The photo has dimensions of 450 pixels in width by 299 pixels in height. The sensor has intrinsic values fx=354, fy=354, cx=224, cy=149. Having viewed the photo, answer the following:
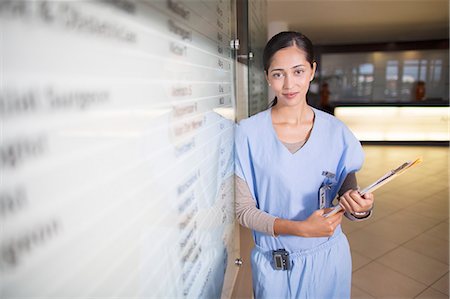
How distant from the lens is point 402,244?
335 cm

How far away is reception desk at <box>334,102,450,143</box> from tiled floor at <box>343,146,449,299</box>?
292 centimetres

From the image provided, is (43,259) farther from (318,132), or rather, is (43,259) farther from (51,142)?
(318,132)

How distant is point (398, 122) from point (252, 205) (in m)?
8.18

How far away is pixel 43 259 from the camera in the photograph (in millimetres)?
372

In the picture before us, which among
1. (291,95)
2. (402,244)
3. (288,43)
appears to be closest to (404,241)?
(402,244)

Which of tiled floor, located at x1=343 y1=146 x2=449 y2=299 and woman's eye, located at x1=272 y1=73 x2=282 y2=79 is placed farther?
tiled floor, located at x1=343 y1=146 x2=449 y2=299

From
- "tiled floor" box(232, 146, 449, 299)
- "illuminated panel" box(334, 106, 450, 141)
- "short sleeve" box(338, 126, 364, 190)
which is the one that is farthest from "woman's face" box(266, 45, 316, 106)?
"illuminated panel" box(334, 106, 450, 141)

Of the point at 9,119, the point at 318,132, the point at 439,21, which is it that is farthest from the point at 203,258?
the point at 439,21

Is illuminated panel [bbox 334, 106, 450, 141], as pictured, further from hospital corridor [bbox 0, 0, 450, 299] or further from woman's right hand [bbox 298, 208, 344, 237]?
woman's right hand [bbox 298, 208, 344, 237]

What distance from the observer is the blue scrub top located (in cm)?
127

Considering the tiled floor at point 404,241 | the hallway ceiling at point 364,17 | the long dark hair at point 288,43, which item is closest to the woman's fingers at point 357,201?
the long dark hair at point 288,43

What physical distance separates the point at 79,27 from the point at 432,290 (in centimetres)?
305

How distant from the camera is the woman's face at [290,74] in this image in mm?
1229

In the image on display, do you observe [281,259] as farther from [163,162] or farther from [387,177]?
[163,162]
